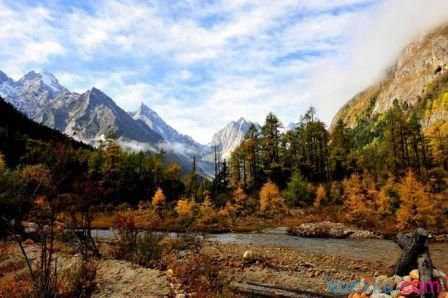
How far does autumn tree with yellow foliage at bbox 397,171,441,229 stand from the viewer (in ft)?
143

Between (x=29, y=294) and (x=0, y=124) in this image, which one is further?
(x=0, y=124)

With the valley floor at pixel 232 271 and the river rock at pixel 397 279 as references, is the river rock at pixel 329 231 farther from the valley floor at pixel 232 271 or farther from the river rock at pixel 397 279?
the river rock at pixel 397 279

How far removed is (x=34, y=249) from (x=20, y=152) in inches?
3115

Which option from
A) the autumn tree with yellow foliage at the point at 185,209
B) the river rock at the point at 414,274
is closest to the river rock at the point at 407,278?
the river rock at the point at 414,274

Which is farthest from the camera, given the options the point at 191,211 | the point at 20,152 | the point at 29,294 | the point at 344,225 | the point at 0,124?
the point at 0,124

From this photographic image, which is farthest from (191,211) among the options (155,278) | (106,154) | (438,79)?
(438,79)

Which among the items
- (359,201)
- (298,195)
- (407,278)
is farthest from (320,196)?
(407,278)

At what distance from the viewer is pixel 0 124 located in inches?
4104

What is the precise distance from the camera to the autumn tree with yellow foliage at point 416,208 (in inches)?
Result: 1720

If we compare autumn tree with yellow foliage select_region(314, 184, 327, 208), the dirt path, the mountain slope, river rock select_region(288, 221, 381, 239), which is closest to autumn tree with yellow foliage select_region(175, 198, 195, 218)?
river rock select_region(288, 221, 381, 239)

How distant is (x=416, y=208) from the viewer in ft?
A: 148

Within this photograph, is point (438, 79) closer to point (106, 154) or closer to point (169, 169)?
point (169, 169)

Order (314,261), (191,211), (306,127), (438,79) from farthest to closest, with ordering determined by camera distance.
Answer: (438,79)
(306,127)
(191,211)
(314,261)

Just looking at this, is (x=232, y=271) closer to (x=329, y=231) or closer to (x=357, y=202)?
→ (x=329, y=231)
